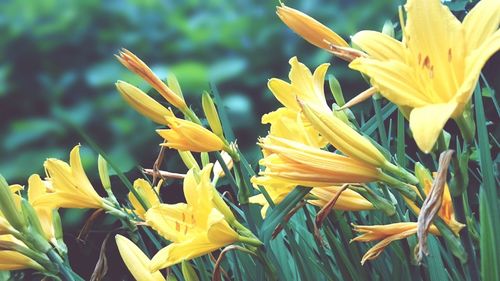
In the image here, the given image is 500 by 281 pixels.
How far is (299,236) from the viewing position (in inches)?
36.0

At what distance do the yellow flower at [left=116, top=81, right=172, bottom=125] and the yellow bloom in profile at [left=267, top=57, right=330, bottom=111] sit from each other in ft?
0.46

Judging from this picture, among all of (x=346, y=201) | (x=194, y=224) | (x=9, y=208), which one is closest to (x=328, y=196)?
(x=346, y=201)

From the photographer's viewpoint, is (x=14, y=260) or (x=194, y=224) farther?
(x=14, y=260)

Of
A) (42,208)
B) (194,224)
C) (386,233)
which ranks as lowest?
(386,233)

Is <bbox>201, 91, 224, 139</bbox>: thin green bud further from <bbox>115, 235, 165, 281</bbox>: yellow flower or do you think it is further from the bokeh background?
<bbox>115, 235, 165, 281</bbox>: yellow flower

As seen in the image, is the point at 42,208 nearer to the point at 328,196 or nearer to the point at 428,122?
the point at 328,196

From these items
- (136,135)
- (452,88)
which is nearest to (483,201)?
(452,88)

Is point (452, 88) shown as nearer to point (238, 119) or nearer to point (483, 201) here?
point (483, 201)

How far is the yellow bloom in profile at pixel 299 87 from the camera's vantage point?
777mm

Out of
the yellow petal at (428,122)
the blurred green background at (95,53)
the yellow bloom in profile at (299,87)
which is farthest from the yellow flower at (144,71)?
the yellow petal at (428,122)

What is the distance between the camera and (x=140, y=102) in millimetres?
779

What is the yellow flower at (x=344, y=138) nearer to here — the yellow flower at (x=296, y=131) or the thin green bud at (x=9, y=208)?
the yellow flower at (x=296, y=131)

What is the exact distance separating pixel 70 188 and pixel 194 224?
0.29m

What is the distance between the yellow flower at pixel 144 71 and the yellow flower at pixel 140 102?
2 cm
